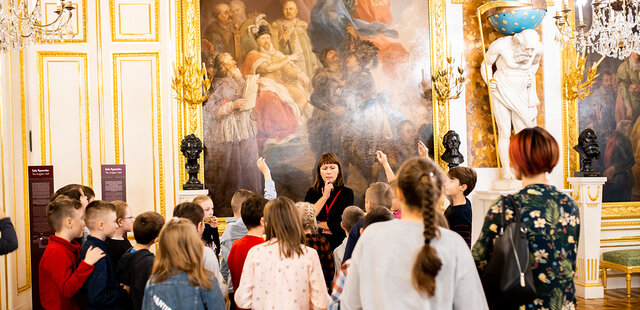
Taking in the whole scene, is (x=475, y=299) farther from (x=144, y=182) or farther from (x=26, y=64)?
(x=26, y=64)

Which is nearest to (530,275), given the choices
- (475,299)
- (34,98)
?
(475,299)

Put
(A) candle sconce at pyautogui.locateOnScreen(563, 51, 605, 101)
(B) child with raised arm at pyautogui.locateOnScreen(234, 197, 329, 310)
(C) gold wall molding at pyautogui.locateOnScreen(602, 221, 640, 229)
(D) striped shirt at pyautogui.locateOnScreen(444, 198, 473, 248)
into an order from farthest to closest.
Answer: (C) gold wall molding at pyautogui.locateOnScreen(602, 221, 640, 229) < (A) candle sconce at pyautogui.locateOnScreen(563, 51, 605, 101) < (D) striped shirt at pyautogui.locateOnScreen(444, 198, 473, 248) < (B) child with raised arm at pyautogui.locateOnScreen(234, 197, 329, 310)

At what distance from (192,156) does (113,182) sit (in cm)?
115

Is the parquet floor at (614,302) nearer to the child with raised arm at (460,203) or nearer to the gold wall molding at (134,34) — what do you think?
the child with raised arm at (460,203)

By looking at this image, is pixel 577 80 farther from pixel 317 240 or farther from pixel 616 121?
pixel 317 240

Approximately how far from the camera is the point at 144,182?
870 cm

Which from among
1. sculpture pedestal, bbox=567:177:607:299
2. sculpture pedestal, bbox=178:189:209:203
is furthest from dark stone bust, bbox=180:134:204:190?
sculpture pedestal, bbox=567:177:607:299

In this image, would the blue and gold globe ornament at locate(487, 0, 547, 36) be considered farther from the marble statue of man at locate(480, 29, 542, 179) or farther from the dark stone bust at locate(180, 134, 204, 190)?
the dark stone bust at locate(180, 134, 204, 190)

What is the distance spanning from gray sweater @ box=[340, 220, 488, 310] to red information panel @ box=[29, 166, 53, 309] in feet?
18.4

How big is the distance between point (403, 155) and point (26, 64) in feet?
17.8

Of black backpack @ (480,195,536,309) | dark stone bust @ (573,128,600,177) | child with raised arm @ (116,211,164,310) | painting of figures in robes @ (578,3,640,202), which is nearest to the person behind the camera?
black backpack @ (480,195,536,309)

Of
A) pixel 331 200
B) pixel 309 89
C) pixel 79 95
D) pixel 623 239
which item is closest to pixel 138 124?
pixel 79 95

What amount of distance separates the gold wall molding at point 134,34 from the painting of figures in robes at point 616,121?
637cm

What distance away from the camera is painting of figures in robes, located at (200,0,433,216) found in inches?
345
